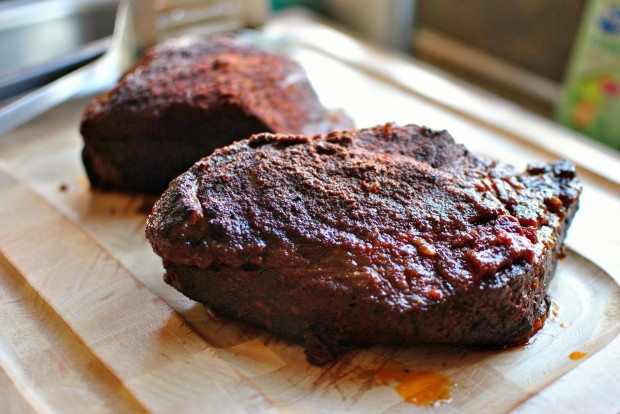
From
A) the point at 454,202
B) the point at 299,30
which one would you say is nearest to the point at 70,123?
the point at 299,30

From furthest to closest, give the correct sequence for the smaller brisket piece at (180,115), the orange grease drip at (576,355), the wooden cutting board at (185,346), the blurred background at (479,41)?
the blurred background at (479,41) → the smaller brisket piece at (180,115) → the orange grease drip at (576,355) → the wooden cutting board at (185,346)

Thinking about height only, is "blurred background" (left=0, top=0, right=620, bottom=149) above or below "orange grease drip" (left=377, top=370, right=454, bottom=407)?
above

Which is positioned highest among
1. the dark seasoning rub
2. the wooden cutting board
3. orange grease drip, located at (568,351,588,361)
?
the dark seasoning rub

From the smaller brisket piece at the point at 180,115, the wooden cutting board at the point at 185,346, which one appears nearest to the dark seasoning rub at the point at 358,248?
the wooden cutting board at the point at 185,346

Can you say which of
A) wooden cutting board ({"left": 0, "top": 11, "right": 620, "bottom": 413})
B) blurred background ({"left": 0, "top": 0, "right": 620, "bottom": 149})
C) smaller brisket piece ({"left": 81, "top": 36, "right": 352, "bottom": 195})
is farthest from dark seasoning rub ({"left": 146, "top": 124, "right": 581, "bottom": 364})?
blurred background ({"left": 0, "top": 0, "right": 620, "bottom": 149})

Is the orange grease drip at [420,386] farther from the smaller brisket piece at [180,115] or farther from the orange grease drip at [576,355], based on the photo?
the smaller brisket piece at [180,115]

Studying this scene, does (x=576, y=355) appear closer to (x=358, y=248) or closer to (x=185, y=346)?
(x=358, y=248)

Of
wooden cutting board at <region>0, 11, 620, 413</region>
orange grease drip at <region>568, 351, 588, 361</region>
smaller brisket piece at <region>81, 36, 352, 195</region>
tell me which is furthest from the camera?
smaller brisket piece at <region>81, 36, 352, 195</region>

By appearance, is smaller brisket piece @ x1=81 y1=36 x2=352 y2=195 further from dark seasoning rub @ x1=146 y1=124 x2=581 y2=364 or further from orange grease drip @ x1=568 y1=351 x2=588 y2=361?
orange grease drip @ x1=568 y1=351 x2=588 y2=361
